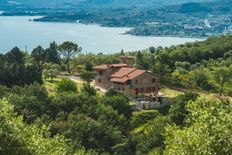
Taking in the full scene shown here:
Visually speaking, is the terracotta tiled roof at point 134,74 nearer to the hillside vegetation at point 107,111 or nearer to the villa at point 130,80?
the villa at point 130,80

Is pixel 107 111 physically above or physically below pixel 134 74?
below

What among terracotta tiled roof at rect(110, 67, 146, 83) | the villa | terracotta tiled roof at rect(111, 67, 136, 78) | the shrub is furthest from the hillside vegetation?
terracotta tiled roof at rect(111, 67, 136, 78)

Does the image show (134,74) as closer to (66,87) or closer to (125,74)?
(125,74)

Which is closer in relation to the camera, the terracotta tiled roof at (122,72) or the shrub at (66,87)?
the shrub at (66,87)

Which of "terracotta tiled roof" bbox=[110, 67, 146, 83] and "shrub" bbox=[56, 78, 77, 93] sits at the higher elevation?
"terracotta tiled roof" bbox=[110, 67, 146, 83]

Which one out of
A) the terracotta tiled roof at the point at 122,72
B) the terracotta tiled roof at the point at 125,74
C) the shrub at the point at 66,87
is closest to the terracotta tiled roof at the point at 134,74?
the terracotta tiled roof at the point at 125,74

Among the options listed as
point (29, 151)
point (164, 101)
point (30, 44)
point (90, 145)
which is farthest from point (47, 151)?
point (30, 44)

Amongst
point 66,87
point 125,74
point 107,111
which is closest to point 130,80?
point 125,74

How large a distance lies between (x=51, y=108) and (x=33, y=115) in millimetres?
2449

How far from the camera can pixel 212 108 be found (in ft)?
51.5

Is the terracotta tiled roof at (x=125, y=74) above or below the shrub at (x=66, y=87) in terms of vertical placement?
above

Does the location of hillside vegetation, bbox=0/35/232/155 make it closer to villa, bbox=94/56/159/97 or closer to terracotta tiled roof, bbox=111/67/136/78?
villa, bbox=94/56/159/97

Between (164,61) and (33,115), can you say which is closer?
(33,115)

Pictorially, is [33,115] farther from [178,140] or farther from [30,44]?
[30,44]
